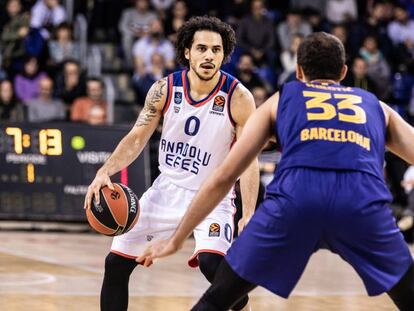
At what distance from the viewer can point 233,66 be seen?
52.2 feet

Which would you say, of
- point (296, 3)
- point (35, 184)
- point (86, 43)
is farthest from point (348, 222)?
point (296, 3)

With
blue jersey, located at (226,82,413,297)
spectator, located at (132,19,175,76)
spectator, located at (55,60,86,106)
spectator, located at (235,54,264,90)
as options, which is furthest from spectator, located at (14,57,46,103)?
blue jersey, located at (226,82,413,297)

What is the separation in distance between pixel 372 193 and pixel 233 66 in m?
11.1

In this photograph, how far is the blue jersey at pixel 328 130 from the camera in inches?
190

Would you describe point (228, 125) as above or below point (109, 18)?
above

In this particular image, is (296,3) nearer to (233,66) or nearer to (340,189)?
(233,66)

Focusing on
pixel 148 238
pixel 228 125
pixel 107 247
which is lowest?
pixel 107 247

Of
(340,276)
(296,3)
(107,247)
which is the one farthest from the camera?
(296,3)

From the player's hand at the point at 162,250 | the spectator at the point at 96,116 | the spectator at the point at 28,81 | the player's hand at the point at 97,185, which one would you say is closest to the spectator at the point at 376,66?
the spectator at the point at 96,116

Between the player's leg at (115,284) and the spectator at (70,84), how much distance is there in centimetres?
906

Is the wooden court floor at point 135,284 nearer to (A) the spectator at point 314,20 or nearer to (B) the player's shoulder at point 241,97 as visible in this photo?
(B) the player's shoulder at point 241,97

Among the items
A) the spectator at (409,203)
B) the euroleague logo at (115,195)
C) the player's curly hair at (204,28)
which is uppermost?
the player's curly hair at (204,28)

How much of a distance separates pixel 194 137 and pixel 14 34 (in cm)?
1036

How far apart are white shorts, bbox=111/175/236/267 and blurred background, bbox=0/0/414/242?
6.48m
